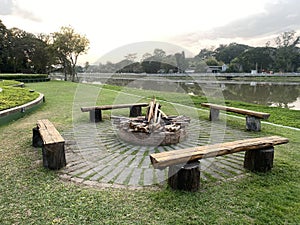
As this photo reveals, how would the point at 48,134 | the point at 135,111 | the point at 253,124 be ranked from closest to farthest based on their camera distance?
the point at 48,134, the point at 253,124, the point at 135,111

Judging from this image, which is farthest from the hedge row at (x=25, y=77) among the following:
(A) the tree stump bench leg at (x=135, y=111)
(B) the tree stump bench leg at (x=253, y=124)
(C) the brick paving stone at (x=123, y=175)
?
(C) the brick paving stone at (x=123, y=175)

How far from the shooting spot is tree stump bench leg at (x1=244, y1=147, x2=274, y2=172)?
119 inches

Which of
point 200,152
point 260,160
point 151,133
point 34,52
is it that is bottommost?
point 260,160

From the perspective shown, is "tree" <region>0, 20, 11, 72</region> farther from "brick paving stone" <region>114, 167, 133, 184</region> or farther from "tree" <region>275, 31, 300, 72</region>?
"tree" <region>275, 31, 300, 72</region>

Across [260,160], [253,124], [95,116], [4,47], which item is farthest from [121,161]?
[4,47]

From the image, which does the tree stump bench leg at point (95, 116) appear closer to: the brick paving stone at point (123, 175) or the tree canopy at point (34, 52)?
the brick paving stone at point (123, 175)

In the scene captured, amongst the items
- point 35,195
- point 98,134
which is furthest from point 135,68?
point 35,195

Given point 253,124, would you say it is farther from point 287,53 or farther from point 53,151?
point 287,53

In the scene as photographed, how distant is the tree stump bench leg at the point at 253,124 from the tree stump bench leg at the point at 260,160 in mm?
2279

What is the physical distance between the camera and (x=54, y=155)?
3025 millimetres

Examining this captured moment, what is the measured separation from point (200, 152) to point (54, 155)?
1.87 meters

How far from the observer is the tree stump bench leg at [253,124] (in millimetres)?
5219

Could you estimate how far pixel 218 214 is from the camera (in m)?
2.14

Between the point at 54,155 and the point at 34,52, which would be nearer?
the point at 54,155
